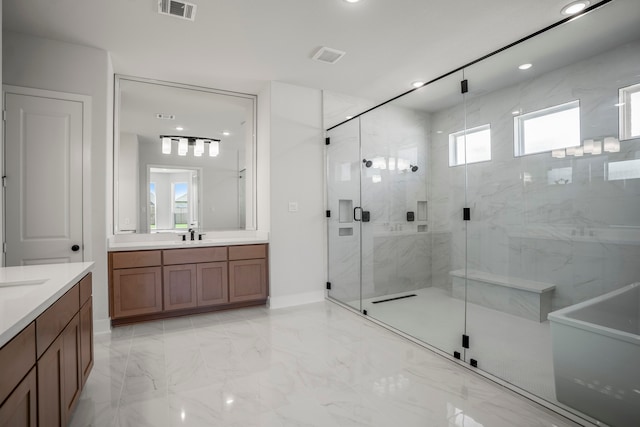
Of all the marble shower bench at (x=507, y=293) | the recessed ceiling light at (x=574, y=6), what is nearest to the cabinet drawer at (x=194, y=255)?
the marble shower bench at (x=507, y=293)

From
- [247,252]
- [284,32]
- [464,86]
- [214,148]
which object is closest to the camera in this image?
[464,86]

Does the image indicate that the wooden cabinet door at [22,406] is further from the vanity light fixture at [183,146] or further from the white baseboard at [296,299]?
the vanity light fixture at [183,146]

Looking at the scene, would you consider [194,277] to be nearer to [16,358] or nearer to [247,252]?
[247,252]

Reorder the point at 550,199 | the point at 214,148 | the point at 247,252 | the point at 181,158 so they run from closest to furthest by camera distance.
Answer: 1. the point at 550,199
2. the point at 247,252
3. the point at 181,158
4. the point at 214,148

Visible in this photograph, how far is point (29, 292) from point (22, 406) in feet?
1.75

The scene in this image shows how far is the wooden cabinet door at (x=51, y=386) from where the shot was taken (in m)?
1.24

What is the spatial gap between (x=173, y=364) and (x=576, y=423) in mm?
2666

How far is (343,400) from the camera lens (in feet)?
6.51

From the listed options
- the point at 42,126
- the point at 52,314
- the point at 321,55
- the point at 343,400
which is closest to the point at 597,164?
the point at 343,400

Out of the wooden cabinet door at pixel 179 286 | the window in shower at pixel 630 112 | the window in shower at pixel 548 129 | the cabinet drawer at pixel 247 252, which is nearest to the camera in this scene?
the window in shower at pixel 630 112

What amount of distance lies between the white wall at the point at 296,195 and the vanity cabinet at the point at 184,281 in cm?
25

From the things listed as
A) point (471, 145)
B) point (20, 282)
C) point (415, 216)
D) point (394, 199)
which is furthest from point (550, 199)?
point (20, 282)

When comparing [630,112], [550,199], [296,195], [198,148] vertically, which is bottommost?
[550,199]

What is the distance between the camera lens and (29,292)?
1400mm
